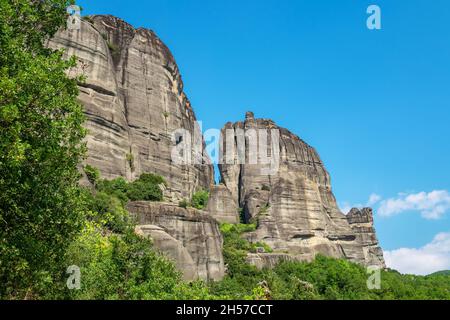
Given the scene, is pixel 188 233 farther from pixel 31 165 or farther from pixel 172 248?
pixel 31 165

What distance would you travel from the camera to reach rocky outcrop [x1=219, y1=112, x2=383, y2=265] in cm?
6950

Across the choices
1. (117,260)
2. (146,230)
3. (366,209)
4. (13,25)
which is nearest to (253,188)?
(366,209)

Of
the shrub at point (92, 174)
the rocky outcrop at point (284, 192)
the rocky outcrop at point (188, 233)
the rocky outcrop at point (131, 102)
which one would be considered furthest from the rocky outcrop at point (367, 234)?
the shrub at point (92, 174)

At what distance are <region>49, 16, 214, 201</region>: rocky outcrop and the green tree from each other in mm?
29586

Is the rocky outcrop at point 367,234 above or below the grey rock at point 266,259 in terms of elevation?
above

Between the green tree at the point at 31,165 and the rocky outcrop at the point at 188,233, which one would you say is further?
the rocky outcrop at the point at 188,233

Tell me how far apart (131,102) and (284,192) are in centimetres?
2860

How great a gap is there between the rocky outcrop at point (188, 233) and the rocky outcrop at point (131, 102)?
390 inches

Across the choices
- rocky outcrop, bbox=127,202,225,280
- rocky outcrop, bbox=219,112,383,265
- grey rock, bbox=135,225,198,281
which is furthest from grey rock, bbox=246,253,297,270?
grey rock, bbox=135,225,198,281

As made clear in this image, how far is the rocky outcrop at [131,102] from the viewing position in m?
49.6

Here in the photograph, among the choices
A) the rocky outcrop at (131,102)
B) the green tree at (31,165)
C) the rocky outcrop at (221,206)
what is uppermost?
the rocky outcrop at (131,102)

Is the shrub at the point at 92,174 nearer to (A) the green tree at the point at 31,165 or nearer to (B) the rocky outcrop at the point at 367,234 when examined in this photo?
(A) the green tree at the point at 31,165

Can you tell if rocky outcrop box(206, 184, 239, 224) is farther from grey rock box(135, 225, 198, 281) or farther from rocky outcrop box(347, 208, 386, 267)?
rocky outcrop box(347, 208, 386, 267)
